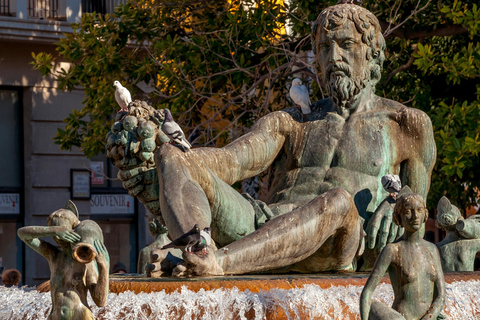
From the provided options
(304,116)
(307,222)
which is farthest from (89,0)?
(307,222)

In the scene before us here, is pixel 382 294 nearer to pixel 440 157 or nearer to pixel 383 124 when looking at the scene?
pixel 383 124

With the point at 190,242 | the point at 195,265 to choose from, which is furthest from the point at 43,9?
the point at 195,265

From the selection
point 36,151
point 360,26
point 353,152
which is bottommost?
point 36,151

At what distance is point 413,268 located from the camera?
210 inches

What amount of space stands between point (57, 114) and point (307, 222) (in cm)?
1520

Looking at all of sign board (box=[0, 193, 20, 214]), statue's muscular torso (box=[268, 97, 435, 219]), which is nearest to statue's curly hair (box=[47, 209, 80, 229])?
statue's muscular torso (box=[268, 97, 435, 219])

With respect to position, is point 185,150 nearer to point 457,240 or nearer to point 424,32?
point 457,240

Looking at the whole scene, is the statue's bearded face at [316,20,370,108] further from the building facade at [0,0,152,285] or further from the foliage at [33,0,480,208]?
the building facade at [0,0,152,285]

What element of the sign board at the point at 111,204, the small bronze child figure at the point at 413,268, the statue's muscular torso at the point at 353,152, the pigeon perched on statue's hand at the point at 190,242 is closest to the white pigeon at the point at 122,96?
the statue's muscular torso at the point at 353,152

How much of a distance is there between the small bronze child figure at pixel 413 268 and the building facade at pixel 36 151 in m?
15.7

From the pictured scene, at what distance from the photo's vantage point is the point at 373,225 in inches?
292

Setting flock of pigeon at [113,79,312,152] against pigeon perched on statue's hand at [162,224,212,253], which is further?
flock of pigeon at [113,79,312,152]

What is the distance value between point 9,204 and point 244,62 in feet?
24.9

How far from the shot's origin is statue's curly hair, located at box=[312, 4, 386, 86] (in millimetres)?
7891
